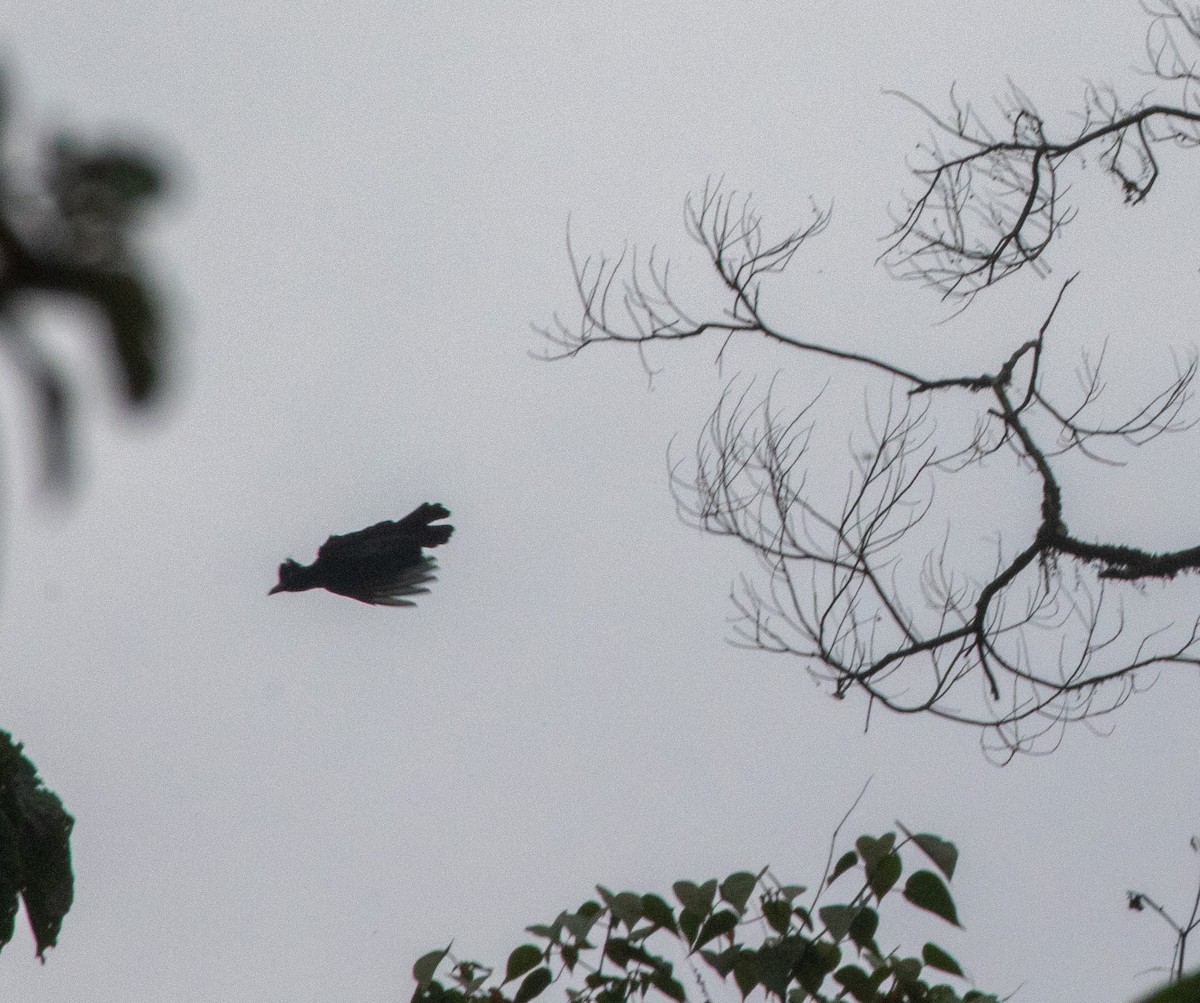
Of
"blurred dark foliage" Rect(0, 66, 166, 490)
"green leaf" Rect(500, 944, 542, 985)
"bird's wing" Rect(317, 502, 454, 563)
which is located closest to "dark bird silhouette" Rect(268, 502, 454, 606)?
"bird's wing" Rect(317, 502, 454, 563)

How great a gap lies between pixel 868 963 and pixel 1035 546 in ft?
11.0

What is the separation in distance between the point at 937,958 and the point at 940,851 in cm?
24

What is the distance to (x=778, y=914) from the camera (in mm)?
2875

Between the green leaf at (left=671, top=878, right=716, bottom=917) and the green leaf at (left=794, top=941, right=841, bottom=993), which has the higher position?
the green leaf at (left=671, top=878, right=716, bottom=917)

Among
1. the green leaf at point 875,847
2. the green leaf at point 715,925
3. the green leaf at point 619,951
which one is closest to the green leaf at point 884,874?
the green leaf at point 875,847

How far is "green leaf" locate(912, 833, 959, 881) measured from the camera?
2721 millimetres

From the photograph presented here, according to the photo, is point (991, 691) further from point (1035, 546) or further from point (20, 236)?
point (20, 236)

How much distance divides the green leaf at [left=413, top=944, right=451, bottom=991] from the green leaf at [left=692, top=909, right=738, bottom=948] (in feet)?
1.99

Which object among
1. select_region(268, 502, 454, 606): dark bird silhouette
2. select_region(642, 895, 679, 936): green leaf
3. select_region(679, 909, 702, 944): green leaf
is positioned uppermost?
select_region(268, 502, 454, 606): dark bird silhouette

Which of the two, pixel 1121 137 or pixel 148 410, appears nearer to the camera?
pixel 148 410

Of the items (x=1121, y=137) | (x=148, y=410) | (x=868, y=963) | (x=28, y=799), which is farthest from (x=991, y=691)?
(x=148, y=410)

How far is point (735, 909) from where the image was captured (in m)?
2.87

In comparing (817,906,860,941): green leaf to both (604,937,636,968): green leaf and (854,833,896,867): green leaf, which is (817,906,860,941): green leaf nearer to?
(854,833,896,867): green leaf

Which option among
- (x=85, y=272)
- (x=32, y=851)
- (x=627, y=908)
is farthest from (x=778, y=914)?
(x=85, y=272)
